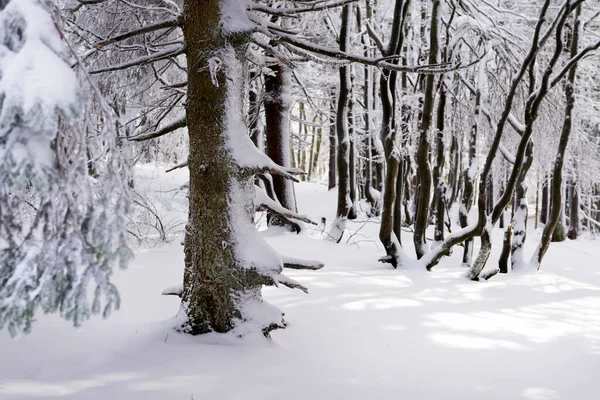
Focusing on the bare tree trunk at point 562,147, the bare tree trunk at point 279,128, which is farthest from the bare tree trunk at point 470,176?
the bare tree trunk at point 279,128

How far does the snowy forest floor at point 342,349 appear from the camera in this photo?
2.60 m

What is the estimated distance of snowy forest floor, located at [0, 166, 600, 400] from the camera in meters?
2.60

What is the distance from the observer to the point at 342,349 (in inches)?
135

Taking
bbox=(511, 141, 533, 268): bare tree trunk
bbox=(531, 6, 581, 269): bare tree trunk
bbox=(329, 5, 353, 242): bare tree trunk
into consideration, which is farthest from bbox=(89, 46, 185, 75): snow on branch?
bbox=(531, 6, 581, 269): bare tree trunk

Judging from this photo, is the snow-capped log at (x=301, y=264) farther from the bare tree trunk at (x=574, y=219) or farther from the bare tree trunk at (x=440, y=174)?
the bare tree trunk at (x=574, y=219)

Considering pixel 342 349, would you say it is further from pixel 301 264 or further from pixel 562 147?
pixel 562 147

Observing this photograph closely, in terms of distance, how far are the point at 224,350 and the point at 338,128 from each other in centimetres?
605

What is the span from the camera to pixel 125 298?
455cm

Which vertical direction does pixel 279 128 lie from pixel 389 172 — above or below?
above

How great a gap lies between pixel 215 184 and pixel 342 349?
1.57 metres

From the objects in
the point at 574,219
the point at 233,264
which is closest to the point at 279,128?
the point at 233,264

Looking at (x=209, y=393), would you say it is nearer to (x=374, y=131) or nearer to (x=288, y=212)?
(x=288, y=212)

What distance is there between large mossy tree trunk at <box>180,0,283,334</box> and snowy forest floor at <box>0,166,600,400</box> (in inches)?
9.4

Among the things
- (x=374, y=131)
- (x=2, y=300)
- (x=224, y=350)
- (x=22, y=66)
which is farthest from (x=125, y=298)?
(x=374, y=131)
